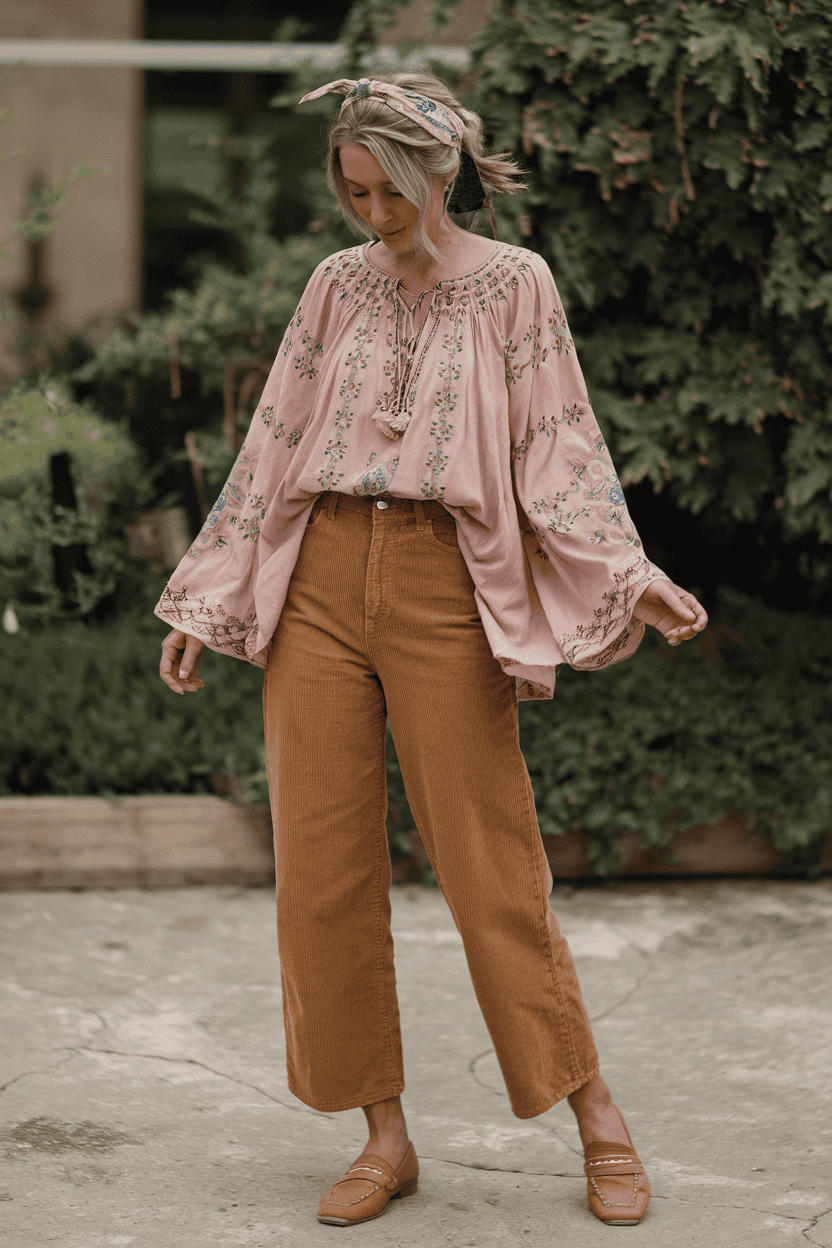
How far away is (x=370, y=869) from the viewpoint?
240 cm

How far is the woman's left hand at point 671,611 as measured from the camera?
2199 millimetres

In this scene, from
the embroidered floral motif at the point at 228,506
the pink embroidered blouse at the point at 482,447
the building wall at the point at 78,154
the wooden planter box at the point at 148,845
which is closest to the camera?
the pink embroidered blouse at the point at 482,447

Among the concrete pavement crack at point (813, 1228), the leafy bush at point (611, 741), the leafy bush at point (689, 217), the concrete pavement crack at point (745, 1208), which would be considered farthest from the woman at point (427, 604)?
the leafy bush at point (611, 741)

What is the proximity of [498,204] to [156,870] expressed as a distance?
2287 millimetres

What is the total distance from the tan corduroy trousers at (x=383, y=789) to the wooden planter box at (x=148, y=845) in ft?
5.88

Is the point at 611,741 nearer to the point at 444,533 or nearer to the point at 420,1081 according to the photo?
the point at 420,1081

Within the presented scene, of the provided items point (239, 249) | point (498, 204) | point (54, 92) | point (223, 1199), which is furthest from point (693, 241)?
point (54, 92)

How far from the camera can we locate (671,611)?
2256 mm

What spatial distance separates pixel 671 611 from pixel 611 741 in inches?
81.3

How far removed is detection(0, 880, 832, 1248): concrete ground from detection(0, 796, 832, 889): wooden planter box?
0.24ft

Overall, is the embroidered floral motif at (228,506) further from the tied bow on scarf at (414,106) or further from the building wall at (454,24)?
the building wall at (454,24)

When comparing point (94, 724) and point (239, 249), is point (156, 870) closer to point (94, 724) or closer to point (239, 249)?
point (94, 724)

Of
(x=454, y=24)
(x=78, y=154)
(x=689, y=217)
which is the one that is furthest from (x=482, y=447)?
(x=78, y=154)

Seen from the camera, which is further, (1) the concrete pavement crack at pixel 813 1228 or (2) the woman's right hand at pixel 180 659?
(2) the woman's right hand at pixel 180 659
